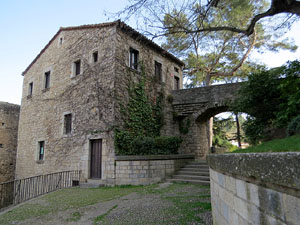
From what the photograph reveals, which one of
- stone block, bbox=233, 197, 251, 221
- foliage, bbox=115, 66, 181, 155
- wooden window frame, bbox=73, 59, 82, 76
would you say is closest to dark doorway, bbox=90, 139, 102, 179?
foliage, bbox=115, 66, 181, 155

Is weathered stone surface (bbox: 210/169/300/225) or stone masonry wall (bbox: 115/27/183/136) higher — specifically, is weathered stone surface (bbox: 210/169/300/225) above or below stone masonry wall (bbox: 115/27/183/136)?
below

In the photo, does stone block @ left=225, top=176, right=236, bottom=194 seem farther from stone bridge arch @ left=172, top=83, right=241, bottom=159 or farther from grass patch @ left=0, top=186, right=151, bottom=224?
stone bridge arch @ left=172, top=83, right=241, bottom=159

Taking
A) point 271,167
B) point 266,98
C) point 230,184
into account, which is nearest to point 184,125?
point 266,98

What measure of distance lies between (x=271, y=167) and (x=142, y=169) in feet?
23.6

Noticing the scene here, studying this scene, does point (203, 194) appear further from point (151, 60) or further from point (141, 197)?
point (151, 60)

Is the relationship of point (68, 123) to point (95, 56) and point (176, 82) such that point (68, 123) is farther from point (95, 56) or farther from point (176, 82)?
point (176, 82)

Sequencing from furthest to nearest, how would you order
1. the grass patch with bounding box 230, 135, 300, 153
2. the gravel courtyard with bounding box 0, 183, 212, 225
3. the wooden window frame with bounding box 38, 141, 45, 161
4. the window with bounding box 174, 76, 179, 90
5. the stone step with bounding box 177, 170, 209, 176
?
the window with bounding box 174, 76, 179, 90
the wooden window frame with bounding box 38, 141, 45, 161
the stone step with bounding box 177, 170, 209, 176
the gravel courtyard with bounding box 0, 183, 212, 225
the grass patch with bounding box 230, 135, 300, 153

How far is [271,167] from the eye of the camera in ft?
4.39

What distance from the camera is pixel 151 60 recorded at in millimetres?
12266

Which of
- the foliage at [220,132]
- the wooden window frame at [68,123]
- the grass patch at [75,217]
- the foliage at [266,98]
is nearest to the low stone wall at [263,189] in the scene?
the grass patch at [75,217]

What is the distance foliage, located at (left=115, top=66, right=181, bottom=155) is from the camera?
877 centimetres

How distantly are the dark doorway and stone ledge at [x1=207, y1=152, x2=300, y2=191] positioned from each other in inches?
329

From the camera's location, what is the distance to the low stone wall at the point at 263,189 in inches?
46.3

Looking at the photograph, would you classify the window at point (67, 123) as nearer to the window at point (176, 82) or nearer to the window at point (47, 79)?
the window at point (47, 79)
